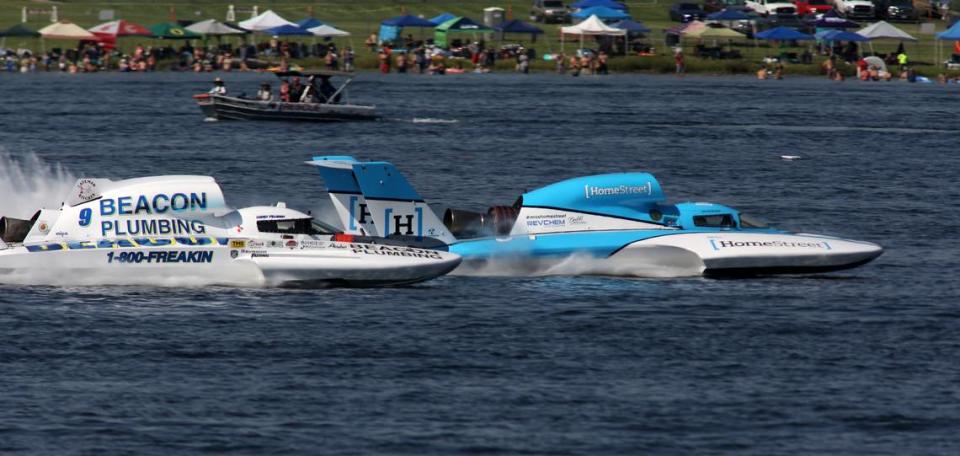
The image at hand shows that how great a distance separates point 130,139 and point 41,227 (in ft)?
89.0

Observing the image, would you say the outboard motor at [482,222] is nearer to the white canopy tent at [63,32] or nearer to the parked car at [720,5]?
the white canopy tent at [63,32]

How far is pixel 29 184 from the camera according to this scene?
1524 inches

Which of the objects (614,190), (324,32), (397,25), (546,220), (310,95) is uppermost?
(397,25)

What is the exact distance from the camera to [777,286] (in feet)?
83.6

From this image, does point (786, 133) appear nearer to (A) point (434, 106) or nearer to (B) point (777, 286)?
(A) point (434, 106)

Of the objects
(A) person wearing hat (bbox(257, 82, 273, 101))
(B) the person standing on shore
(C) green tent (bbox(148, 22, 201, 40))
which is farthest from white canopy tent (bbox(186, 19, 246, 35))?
(A) person wearing hat (bbox(257, 82, 273, 101))

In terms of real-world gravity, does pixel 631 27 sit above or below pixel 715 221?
above

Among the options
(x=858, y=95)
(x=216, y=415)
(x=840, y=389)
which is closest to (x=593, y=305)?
(x=840, y=389)

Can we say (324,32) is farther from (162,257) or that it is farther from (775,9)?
(162,257)

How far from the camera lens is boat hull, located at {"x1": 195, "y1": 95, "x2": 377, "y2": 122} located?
54.6 metres

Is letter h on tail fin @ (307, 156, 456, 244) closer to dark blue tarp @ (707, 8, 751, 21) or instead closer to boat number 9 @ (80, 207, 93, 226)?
boat number 9 @ (80, 207, 93, 226)

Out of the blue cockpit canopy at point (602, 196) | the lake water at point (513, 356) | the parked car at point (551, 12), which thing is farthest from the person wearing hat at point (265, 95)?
the parked car at point (551, 12)

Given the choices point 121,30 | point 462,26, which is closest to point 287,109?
point 121,30

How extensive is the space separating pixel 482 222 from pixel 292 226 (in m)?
3.59
